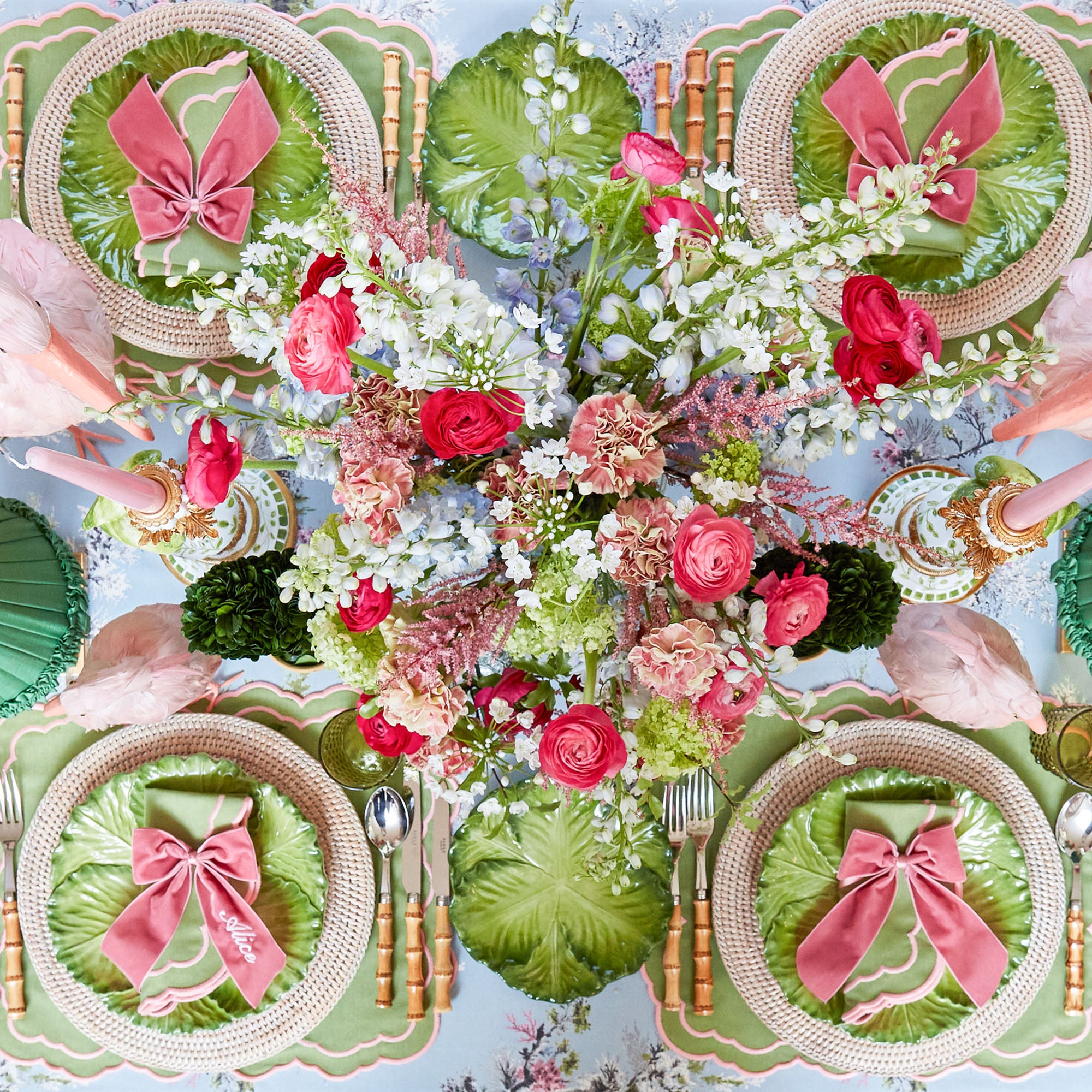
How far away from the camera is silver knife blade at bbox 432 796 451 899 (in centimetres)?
130

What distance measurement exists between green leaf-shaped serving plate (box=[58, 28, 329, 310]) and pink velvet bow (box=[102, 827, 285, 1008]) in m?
0.83

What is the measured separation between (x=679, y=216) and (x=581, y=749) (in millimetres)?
505

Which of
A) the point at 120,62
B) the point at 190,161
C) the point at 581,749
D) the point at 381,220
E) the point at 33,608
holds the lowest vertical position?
the point at 581,749

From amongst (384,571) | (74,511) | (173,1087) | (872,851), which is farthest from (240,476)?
(872,851)

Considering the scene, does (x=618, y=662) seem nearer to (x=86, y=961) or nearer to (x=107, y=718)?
(x=107, y=718)

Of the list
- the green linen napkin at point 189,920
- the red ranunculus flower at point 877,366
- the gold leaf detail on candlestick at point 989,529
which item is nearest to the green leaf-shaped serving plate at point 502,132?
the red ranunculus flower at point 877,366

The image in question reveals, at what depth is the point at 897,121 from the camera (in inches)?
48.8

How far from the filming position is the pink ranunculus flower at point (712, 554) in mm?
705

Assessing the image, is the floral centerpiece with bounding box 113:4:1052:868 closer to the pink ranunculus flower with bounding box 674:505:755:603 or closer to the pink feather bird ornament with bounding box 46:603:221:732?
the pink ranunculus flower with bounding box 674:505:755:603

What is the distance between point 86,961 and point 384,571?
3.12ft

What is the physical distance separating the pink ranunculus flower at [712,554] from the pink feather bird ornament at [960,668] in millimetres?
A: 557

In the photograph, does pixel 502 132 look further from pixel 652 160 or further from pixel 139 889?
pixel 139 889

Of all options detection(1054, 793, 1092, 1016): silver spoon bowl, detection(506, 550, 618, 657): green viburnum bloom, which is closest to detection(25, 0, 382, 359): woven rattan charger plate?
detection(506, 550, 618, 657): green viburnum bloom

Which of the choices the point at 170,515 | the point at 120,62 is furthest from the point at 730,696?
the point at 120,62
